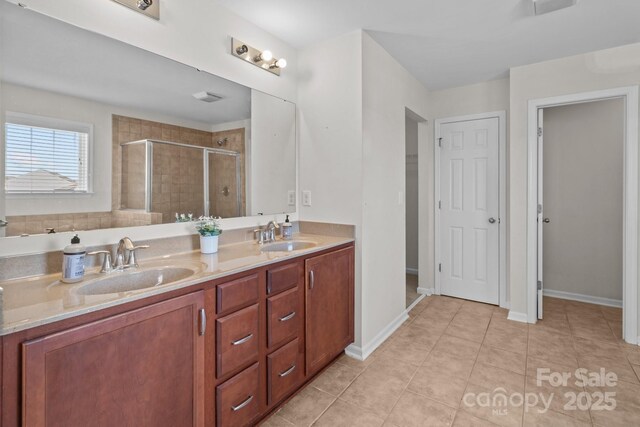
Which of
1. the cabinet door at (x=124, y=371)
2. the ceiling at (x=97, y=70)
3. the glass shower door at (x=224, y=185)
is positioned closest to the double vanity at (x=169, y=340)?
the cabinet door at (x=124, y=371)

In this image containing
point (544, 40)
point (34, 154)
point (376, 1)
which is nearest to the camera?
point (34, 154)

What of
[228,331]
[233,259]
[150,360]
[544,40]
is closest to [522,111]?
[544,40]

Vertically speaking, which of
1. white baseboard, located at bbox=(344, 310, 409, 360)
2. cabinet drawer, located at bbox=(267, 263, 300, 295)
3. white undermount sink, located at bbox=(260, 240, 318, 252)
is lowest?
white baseboard, located at bbox=(344, 310, 409, 360)

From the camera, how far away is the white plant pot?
181 cm

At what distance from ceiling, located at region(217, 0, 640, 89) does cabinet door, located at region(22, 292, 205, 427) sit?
1.90 metres

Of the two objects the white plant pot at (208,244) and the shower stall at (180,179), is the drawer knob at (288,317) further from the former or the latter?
the shower stall at (180,179)

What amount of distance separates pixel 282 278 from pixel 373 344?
3.86ft

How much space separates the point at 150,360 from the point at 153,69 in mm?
1459

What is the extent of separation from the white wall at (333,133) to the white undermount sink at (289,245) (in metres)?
0.33

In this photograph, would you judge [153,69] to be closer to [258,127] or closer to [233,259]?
[258,127]

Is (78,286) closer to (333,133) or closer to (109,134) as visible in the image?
(109,134)

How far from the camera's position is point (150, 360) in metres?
1.15

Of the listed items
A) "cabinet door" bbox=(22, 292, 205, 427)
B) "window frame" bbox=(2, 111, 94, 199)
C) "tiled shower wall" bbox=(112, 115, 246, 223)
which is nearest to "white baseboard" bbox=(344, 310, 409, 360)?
"cabinet door" bbox=(22, 292, 205, 427)

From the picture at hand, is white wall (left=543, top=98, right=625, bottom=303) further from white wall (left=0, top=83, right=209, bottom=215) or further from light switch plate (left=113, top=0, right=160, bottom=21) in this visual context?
white wall (left=0, top=83, right=209, bottom=215)
